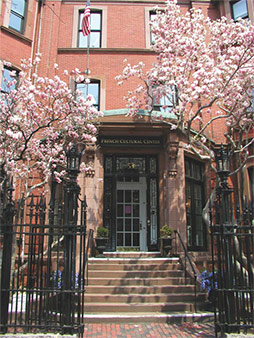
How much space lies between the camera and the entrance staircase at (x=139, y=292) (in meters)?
7.06

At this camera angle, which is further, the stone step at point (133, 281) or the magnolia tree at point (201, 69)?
the magnolia tree at point (201, 69)

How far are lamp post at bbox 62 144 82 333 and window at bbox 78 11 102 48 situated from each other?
10.2 m

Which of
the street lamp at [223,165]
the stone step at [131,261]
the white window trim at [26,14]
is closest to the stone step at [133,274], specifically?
the stone step at [131,261]

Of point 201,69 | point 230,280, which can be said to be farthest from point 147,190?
point 230,280

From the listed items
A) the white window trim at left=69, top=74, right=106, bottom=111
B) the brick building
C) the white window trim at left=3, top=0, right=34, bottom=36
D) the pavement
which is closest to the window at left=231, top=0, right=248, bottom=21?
the brick building

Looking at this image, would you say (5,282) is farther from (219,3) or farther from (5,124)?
(219,3)

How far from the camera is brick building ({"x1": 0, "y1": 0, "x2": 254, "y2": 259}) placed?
10.9 metres

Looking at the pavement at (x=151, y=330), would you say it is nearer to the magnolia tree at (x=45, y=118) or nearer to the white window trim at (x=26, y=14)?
the magnolia tree at (x=45, y=118)

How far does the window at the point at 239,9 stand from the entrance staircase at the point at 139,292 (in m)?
11.4

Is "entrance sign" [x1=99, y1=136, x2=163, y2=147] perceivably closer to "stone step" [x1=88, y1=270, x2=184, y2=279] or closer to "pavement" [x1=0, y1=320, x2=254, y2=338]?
"stone step" [x1=88, y1=270, x2=184, y2=279]

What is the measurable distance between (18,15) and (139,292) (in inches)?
486

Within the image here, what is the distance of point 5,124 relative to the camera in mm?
8305

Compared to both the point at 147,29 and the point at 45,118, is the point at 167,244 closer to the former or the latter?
the point at 45,118

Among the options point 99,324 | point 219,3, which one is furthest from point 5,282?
point 219,3
